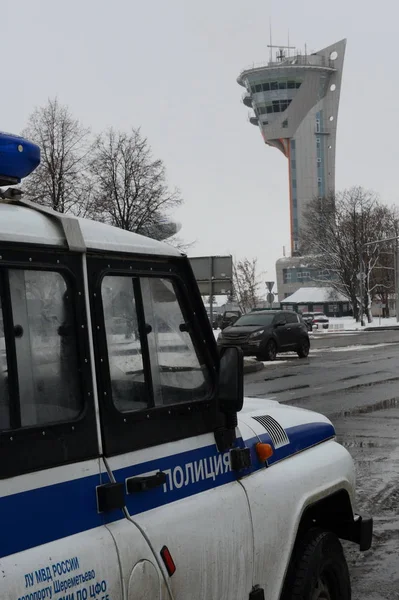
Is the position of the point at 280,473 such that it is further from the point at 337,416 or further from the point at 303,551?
the point at 337,416

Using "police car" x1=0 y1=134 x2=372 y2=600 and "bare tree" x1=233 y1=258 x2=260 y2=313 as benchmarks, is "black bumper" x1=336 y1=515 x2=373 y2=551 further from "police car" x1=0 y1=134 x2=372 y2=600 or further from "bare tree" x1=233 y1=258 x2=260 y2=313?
"bare tree" x1=233 y1=258 x2=260 y2=313

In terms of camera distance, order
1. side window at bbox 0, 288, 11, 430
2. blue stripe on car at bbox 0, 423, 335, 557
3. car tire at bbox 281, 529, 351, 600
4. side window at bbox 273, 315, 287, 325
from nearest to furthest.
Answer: blue stripe on car at bbox 0, 423, 335, 557 < side window at bbox 0, 288, 11, 430 < car tire at bbox 281, 529, 351, 600 < side window at bbox 273, 315, 287, 325

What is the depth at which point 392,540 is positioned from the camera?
619cm

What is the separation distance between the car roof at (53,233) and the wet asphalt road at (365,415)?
303 centimetres

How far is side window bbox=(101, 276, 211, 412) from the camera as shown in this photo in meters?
2.82

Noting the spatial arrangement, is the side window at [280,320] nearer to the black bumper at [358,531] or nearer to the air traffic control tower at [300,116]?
the black bumper at [358,531]

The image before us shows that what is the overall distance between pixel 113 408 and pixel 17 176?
829 millimetres

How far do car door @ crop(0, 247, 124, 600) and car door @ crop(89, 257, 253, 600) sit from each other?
8 cm

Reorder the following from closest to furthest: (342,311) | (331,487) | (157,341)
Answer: (157,341) < (331,487) < (342,311)

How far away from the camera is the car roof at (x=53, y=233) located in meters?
2.55

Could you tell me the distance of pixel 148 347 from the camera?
2.96 meters

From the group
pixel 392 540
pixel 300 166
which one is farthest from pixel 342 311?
pixel 392 540

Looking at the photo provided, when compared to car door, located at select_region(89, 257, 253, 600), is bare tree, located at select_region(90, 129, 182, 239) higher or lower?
higher

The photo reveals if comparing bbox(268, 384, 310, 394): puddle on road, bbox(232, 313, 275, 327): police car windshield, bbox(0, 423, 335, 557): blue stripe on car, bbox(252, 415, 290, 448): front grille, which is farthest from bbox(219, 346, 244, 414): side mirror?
bbox(232, 313, 275, 327): police car windshield
